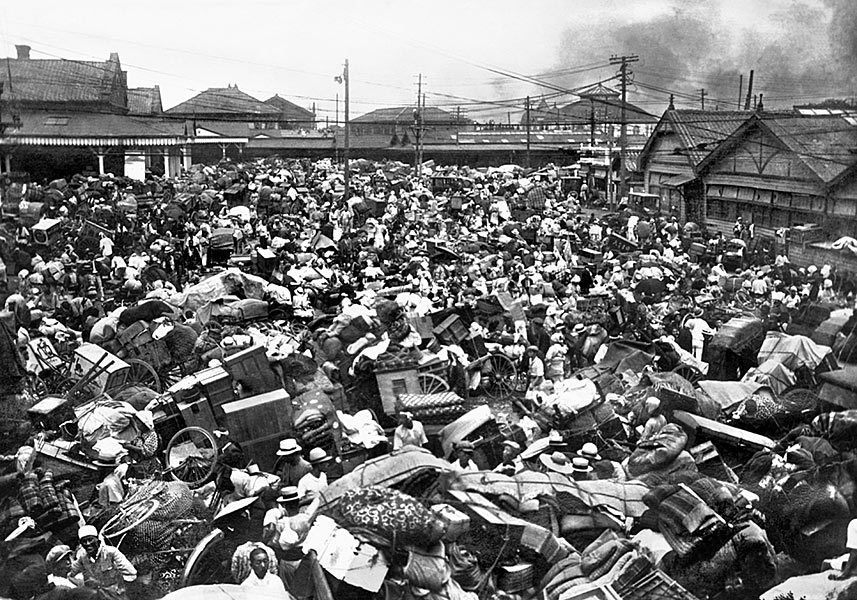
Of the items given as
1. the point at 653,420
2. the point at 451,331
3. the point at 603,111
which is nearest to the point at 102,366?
the point at 451,331

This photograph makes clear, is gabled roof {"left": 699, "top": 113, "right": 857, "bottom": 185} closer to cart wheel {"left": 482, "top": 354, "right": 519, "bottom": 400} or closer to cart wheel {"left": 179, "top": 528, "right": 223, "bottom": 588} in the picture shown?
cart wheel {"left": 482, "top": 354, "right": 519, "bottom": 400}

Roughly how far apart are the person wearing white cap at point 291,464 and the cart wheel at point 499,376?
2.58 metres

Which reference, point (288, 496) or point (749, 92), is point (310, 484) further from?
point (749, 92)

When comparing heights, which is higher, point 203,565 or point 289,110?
point 289,110

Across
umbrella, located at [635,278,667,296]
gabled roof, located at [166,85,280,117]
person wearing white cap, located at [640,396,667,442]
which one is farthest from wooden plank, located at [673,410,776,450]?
gabled roof, located at [166,85,280,117]

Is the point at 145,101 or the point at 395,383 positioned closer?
the point at 395,383

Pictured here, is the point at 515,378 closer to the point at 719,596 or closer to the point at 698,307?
the point at 698,307

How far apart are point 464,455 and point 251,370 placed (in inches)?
78.3

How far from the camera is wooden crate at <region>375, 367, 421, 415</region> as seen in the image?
6.55m

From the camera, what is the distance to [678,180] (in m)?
14.7

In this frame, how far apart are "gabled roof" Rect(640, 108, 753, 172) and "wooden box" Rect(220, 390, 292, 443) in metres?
5.93

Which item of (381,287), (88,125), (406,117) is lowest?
(381,287)

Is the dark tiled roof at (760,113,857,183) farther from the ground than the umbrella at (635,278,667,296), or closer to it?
farther from the ground

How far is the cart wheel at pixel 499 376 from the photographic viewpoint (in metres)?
7.53
